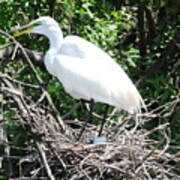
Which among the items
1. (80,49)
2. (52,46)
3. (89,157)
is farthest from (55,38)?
(89,157)

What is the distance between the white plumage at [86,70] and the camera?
13.0 feet

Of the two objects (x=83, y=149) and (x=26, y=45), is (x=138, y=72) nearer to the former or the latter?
(x=26, y=45)

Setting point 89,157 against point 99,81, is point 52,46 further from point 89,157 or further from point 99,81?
point 89,157

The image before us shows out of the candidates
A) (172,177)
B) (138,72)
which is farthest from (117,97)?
(138,72)

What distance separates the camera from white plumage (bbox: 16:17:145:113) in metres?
3.96

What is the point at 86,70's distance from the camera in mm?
4031

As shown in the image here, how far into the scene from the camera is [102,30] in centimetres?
471

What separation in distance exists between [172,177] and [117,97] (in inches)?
22.0

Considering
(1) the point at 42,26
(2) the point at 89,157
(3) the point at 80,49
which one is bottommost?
(2) the point at 89,157

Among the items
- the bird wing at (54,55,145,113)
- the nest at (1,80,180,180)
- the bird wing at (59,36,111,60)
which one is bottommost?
the nest at (1,80,180,180)

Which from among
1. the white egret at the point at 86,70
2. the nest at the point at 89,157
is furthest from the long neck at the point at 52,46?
the nest at the point at 89,157


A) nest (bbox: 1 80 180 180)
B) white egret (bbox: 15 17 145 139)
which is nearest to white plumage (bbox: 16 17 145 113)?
white egret (bbox: 15 17 145 139)

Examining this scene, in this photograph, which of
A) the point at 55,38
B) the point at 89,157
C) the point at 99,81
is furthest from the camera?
the point at 55,38

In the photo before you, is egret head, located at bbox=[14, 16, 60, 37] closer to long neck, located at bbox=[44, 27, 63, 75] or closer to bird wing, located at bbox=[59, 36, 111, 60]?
long neck, located at bbox=[44, 27, 63, 75]
